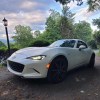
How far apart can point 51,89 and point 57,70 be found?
70 centimetres

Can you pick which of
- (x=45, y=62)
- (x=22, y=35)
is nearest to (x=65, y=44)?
(x=45, y=62)

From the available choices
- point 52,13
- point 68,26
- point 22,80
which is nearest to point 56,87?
point 22,80

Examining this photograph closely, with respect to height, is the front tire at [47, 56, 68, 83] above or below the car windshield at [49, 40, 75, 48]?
below

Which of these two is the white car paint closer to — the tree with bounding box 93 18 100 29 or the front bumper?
the front bumper

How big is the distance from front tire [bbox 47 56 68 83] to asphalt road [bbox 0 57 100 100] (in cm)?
19

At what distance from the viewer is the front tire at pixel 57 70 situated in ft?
22.9

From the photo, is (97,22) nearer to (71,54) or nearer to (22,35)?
(71,54)

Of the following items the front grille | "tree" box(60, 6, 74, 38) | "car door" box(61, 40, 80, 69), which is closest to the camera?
the front grille

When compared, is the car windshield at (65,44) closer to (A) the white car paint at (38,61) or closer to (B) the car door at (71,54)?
(B) the car door at (71,54)

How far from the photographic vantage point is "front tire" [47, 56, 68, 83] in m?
6.99

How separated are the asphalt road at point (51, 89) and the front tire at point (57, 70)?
185 mm

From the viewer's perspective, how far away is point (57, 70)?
23.6ft

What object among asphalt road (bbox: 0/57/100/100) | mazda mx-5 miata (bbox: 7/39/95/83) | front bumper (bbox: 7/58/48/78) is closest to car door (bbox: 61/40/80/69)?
mazda mx-5 miata (bbox: 7/39/95/83)

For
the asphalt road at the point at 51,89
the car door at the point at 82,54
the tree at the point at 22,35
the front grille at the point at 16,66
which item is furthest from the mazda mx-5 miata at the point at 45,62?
the tree at the point at 22,35
